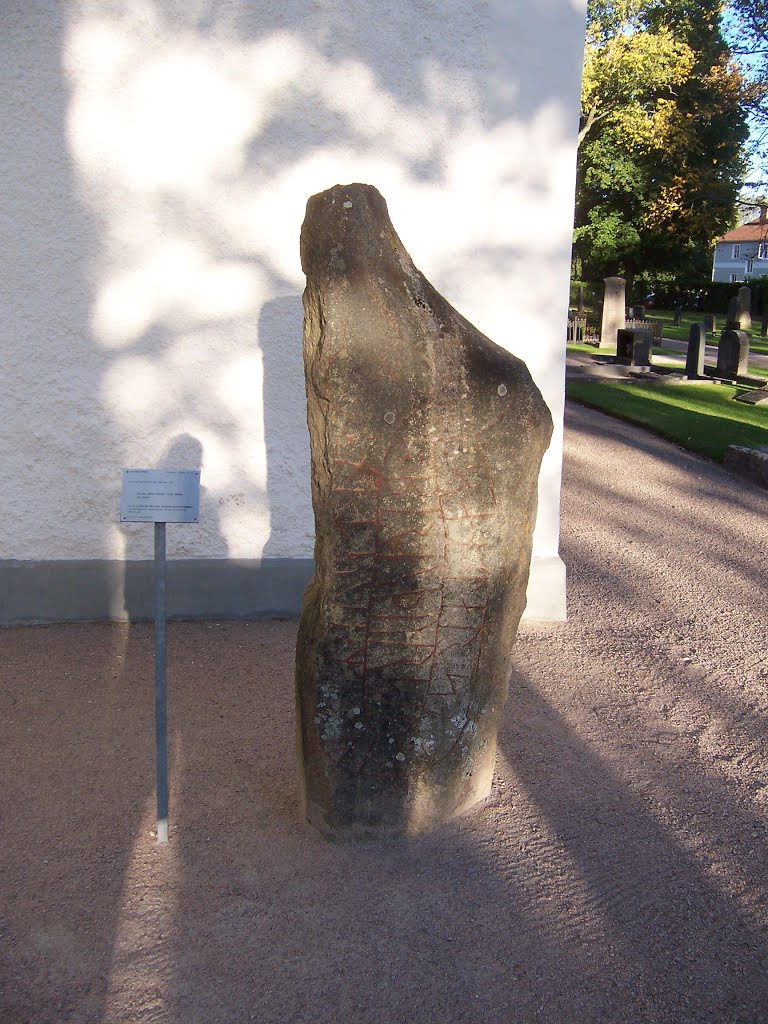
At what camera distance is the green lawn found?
36.4 ft

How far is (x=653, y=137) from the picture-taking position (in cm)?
2919

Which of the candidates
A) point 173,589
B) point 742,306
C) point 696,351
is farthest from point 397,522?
point 742,306

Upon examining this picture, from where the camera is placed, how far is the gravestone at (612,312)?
22.7 metres

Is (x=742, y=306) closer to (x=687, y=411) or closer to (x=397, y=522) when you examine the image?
(x=687, y=411)

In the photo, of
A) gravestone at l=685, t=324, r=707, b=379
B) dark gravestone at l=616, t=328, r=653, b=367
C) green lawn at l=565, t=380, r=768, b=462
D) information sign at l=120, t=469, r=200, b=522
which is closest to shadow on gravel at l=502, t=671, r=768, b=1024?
information sign at l=120, t=469, r=200, b=522

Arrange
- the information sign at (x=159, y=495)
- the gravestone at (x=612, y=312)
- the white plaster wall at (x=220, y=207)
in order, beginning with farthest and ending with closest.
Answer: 1. the gravestone at (x=612, y=312)
2. the white plaster wall at (x=220, y=207)
3. the information sign at (x=159, y=495)

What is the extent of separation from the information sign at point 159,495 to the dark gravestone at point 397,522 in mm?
468

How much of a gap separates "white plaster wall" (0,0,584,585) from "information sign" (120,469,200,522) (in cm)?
251

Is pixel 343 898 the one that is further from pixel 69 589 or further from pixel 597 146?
pixel 597 146

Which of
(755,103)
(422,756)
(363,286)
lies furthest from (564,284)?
(755,103)

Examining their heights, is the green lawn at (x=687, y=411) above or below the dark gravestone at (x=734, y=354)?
below

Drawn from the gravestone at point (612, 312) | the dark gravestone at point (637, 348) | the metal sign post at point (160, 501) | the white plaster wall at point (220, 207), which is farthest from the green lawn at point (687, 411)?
the metal sign post at point (160, 501)

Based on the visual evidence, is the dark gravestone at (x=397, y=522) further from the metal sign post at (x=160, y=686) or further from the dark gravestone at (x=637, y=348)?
the dark gravestone at (x=637, y=348)

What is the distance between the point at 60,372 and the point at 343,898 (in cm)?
373
